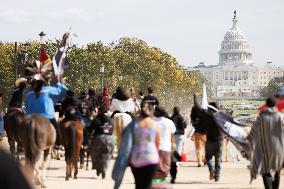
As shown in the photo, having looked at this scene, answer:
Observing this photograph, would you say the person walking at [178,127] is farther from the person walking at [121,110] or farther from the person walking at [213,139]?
the person walking at [121,110]

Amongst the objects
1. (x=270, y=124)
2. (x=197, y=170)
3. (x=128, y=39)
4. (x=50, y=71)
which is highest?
(x=128, y=39)

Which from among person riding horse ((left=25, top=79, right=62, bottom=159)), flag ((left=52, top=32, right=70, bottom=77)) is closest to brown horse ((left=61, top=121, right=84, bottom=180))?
person riding horse ((left=25, top=79, right=62, bottom=159))

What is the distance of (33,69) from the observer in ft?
54.1

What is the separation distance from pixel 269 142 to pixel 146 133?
3787mm

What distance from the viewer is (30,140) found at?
1423cm

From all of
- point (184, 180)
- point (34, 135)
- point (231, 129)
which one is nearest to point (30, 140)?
point (34, 135)

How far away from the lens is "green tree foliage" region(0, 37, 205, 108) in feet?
290

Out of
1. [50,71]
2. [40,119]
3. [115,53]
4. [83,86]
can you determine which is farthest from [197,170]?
[115,53]

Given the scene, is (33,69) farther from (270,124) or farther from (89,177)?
(270,124)

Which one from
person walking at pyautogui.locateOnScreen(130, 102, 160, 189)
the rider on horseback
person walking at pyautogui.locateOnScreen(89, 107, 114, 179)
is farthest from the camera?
person walking at pyautogui.locateOnScreen(89, 107, 114, 179)

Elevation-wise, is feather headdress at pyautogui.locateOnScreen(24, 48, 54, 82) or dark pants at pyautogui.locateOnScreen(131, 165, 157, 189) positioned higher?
feather headdress at pyautogui.locateOnScreen(24, 48, 54, 82)

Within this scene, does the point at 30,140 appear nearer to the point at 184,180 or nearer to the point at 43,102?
the point at 43,102

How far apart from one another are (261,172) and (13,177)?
465 inches

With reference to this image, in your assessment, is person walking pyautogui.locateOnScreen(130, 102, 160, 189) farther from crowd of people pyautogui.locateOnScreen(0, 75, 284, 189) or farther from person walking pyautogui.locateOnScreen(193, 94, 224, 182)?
person walking pyautogui.locateOnScreen(193, 94, 224, 182)
